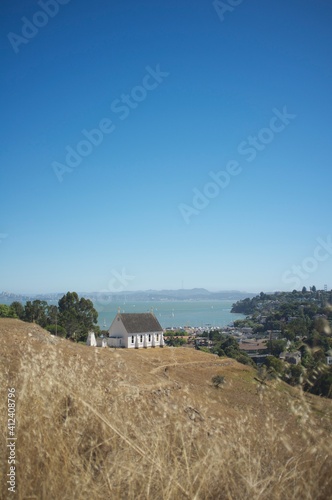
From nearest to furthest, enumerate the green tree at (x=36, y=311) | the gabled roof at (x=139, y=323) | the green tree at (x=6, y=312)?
the gabled roof at (x=139, y=323)
the green tree at (x=6, y=312)
the green tree at (x=36, y=311)

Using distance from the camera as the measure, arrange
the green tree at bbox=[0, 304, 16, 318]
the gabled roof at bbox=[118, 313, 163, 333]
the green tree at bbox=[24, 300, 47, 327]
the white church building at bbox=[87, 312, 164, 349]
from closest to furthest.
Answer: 1. the white church building at bbox=[87, 312, 164, 349]
2. the gabled roof at bbox=[118, 313, 163, 333]
3. the green tree at bbox=[0, 304, 16, 318]
4. the green tree at bbox=[24, 300, 47, 327]

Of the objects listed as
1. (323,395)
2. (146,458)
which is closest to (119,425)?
(146,458)

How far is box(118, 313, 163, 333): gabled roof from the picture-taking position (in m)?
39.1

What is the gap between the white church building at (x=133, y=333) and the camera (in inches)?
1523

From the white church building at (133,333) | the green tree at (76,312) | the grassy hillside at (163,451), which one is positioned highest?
the grassy hillside at (163,451)

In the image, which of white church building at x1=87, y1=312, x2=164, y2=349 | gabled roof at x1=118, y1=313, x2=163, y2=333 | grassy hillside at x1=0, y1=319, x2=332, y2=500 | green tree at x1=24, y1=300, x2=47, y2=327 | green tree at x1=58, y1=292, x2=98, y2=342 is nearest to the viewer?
grassy hillside at x1=0, y1=319, x2=332, y2=500

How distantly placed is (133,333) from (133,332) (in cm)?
10

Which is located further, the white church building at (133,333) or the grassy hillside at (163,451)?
the white church building at (133,333)

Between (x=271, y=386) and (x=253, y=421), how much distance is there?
673 millimetres

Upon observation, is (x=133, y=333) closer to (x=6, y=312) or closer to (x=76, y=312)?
(x=76, y=312)

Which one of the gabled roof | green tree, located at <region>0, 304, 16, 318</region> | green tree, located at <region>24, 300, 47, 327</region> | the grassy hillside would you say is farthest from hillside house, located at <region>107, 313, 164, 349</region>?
the grassy hillside

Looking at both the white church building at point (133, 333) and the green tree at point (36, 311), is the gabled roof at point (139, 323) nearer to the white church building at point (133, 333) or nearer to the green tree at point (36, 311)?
the white church building at point (133, 333)

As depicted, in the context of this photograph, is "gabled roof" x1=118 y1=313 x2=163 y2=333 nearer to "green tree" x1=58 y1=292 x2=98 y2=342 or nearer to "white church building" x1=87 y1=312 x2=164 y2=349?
"white church building" x1=87 y1=312 x2=164 y2=349

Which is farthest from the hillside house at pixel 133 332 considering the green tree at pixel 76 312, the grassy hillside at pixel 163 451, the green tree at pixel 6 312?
the grassy hillside at pixel 163 451
